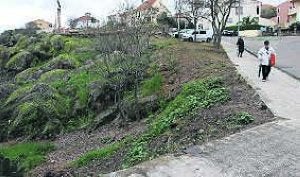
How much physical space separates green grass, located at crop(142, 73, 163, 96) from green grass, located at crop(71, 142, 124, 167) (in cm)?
650

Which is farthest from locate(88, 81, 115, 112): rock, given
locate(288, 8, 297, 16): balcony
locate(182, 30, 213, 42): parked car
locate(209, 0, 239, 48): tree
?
locate(288, 8, 297, 16): balcony

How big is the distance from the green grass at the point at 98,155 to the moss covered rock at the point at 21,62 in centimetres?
2931

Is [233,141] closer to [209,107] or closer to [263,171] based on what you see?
[263,171]

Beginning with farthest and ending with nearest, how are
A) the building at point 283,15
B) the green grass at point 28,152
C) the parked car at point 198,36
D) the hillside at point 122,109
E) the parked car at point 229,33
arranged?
the building at point 283,15 < the parked car at point 229,33 < the parked car at point 198,36 < the green grass at point 28,152 < the hillside at point 122,109

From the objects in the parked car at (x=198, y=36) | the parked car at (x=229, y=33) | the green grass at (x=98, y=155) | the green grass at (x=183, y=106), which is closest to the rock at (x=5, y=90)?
the green grass at (x=98, y=155)

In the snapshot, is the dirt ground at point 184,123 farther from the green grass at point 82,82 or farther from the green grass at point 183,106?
the green grass at point 82,82

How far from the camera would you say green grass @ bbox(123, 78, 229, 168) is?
1735 cm

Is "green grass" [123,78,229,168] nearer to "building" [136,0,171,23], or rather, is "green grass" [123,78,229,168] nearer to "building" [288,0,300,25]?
"building" [136,0,171,23]

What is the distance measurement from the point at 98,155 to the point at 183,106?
346cm

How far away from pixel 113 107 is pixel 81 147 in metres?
4.11

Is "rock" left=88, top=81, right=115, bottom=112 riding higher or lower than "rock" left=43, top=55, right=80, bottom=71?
lower

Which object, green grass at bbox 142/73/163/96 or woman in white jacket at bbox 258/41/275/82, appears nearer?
woman in white jacket at bbox 258/41/275/82

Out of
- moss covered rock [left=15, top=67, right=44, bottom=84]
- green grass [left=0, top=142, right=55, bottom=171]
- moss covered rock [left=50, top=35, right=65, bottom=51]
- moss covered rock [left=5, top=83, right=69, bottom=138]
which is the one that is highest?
moss covered rock [left=50, top=35, right=65, bottom=51]

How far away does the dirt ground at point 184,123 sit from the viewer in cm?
1500
